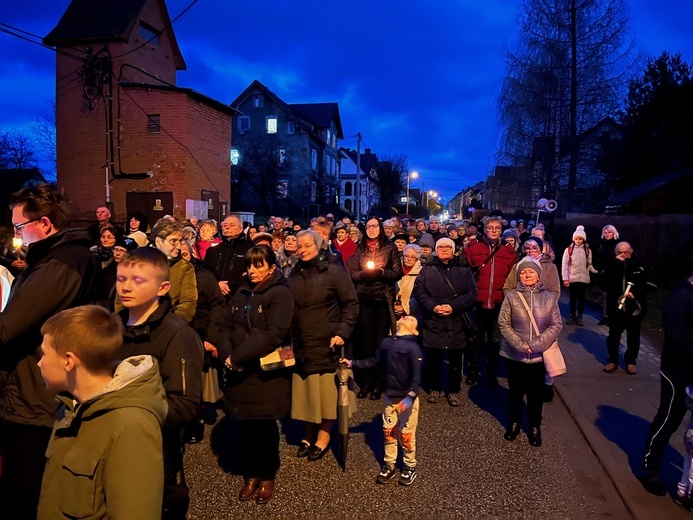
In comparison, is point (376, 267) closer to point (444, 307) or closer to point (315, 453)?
point (444, 307)

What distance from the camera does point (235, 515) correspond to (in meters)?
3.76

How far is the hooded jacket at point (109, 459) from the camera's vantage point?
6.05 feet

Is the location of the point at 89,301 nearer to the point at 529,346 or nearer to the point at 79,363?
the point at 79,363

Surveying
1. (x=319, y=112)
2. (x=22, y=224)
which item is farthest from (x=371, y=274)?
(x=319, y=112)

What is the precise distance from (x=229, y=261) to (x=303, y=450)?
8.02 ft

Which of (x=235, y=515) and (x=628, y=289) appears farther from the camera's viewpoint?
(x=628, y=289)

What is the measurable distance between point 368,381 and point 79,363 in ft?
16.3

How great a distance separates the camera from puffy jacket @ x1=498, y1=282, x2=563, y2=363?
16.4 ft

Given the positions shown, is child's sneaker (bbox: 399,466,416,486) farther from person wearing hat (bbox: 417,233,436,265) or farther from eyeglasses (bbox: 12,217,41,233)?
person wearing hat (bbox: 417,233,436,265)

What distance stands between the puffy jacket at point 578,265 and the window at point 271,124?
39.5 meters

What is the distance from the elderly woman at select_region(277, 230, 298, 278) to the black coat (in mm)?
3165

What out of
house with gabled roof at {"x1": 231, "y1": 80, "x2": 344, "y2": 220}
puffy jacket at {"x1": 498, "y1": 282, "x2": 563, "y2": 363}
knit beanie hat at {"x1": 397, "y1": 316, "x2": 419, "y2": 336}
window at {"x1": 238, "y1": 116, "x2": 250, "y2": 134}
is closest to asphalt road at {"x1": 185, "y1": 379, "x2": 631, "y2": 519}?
puffy jacket at {"x1": 498, "y1": 282, "x2": 563, "y2": 363}

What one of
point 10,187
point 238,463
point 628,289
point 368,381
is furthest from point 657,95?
point 10,187

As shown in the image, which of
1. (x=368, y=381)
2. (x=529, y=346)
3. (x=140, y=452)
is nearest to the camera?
(x=140, y=452)
